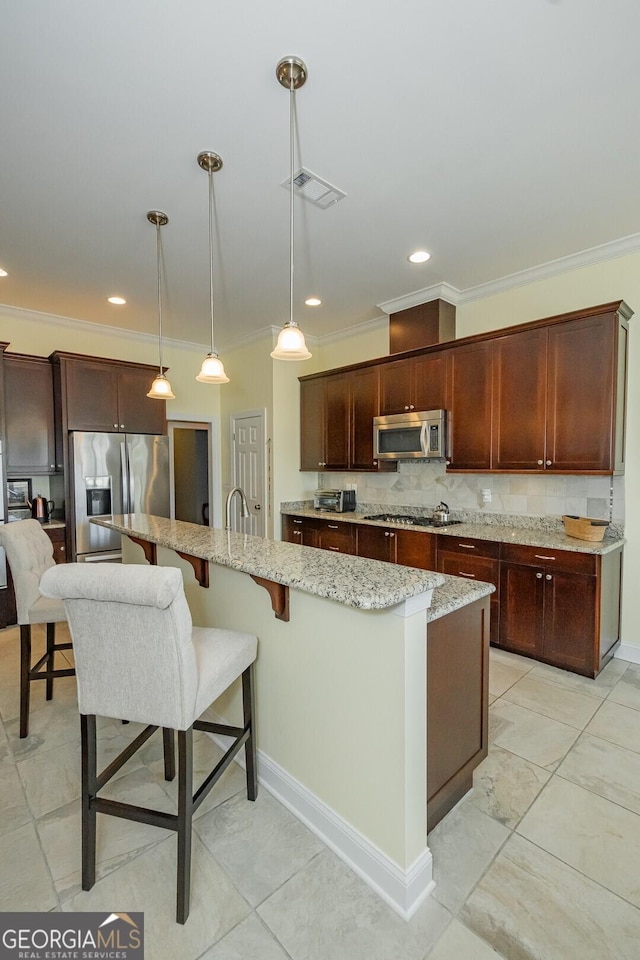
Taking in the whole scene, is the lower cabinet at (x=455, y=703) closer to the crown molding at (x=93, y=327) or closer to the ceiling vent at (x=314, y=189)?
the ceiling vent at (x=314, y=189)

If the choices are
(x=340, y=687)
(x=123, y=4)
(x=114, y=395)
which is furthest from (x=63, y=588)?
(x=114, y=395)

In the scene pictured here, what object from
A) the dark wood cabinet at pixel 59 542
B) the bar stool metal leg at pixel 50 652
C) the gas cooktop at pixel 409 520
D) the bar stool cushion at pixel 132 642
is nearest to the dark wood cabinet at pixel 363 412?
the gas cooktop at pixel 409 520

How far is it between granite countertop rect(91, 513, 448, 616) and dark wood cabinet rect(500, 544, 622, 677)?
1447mm

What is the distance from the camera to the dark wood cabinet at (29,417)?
4074 mm

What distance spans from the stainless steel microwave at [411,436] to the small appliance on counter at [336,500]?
0.72 m

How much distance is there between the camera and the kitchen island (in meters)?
1.37

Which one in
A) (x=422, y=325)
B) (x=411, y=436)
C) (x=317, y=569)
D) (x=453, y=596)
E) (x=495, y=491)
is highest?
(x=422, y=325)

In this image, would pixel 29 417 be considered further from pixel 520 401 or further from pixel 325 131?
pixel 520 401

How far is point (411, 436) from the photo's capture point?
4082mm

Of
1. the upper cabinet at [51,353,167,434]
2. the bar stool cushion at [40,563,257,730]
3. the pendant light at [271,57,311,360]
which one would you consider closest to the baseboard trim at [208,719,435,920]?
the bar stool cushion at [40,563,257,730]

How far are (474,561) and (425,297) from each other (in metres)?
2.42

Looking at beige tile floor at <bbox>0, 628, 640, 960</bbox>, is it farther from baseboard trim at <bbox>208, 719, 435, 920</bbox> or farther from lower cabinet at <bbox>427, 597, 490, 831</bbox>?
lower cabinet at <bbox>427, 597, 490, 831</bbox>

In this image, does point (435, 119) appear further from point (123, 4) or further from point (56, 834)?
point (56, 834)

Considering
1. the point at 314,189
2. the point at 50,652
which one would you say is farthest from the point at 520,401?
the point at 50,652
